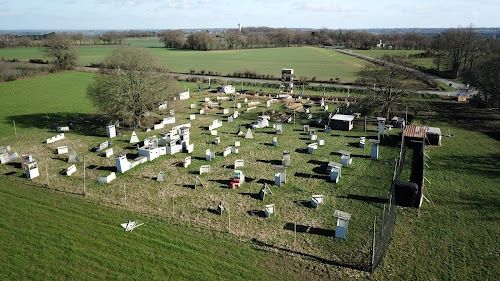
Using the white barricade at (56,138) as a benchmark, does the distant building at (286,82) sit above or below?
above

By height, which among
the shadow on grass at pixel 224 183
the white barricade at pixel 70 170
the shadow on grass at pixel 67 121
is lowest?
the shadow on grass at pixel 224 183

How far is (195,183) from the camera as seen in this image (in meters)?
23.4

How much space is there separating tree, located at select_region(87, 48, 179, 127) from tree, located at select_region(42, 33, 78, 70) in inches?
2283

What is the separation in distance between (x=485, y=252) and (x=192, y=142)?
25.0m

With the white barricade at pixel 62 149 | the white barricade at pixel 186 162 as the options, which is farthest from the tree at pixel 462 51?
the white barricade at pixel 62 149

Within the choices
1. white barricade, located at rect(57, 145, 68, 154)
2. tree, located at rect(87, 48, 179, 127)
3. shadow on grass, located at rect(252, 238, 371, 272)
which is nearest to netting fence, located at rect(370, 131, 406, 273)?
shadow on grass, located at rect(252, 238, 371, 272)

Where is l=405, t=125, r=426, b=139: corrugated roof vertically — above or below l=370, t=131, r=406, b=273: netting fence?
above

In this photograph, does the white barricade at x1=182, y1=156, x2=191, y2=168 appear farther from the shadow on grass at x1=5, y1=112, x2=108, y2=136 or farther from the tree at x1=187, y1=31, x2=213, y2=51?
the tree at x1=187, y1=31, x2=213, y2=51

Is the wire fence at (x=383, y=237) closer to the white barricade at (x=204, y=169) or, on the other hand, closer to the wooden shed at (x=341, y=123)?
the white barricade at (x=204, y=169)

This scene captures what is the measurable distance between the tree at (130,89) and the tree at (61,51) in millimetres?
57998

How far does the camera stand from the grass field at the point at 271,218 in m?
15.6

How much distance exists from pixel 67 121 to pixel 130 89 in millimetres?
9635

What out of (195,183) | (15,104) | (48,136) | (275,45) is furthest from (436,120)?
(275,45)

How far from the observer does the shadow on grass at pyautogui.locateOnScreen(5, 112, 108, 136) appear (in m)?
36.9
